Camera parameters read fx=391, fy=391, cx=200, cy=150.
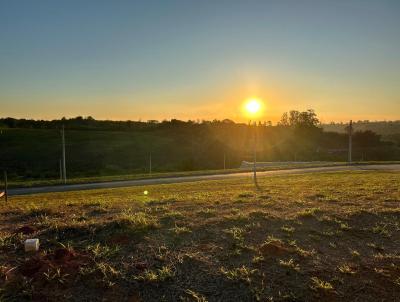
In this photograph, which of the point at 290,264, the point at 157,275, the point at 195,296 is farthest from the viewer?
the point at 290,264

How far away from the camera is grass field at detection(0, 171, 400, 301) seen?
4.87 meters

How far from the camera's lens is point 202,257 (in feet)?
18.9

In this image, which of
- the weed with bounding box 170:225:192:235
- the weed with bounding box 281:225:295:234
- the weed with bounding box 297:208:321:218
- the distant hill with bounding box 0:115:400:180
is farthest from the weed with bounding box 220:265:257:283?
the distant hill with bounding box 0:115:400:180

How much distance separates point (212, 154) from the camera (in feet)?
208

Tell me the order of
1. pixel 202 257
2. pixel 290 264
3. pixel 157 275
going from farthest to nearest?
1. pixel 202 257
2. pixel 290 264
3. pixel 157 275

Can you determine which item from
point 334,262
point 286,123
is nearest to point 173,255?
point 334,262

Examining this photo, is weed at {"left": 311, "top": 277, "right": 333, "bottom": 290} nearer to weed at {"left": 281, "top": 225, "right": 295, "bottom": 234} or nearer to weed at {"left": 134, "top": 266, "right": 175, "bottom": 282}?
weed at {"left": 281, "top": 225, "right": 295, "bottom": 234}

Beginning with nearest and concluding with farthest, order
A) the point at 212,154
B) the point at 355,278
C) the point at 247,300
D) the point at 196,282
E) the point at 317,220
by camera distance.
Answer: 1. the point at 247,300
2. the point at 196,282
3. the point at 355,278
4. the point at 317,220
5. the point at 212,154

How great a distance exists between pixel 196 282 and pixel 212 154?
5828cm

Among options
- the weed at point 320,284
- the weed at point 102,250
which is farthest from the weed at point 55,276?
the weed at point 320,284

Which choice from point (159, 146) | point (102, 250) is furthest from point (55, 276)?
point (159, 146)

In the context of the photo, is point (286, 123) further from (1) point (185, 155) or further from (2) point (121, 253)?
(2) point (121, 253)

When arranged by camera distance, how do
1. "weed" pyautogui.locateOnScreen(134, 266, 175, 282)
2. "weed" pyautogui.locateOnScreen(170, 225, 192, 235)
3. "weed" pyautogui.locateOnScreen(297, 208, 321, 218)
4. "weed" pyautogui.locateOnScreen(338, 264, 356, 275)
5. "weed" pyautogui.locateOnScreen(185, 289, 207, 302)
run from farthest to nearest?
"weed" pyautogui.locateOnScreen(297, 208, 321, 218)
"weed" pyautogui.locateOnScreen(170, 225, 192, 235)
"weed" pyautogui.locateOnScreen(338, 264, 356, 275)
"weed" pyautogui.locateOnScreen(134, 266, 175, 282)
"weed" pyautogui.locateOnScreen(185, 289, 207, 302)

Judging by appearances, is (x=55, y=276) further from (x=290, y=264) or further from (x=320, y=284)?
(x=320, y=284)
